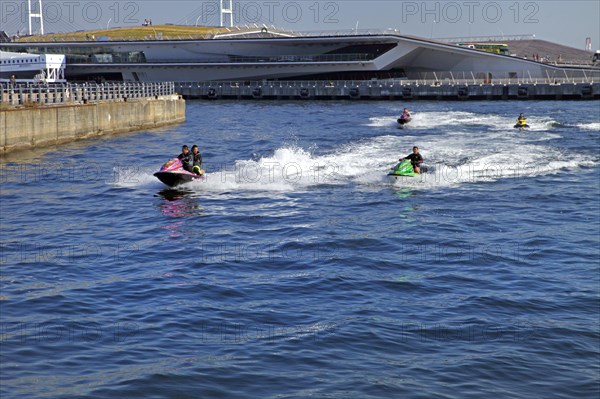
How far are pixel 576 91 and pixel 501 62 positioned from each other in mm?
22900

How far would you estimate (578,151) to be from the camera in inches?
1886

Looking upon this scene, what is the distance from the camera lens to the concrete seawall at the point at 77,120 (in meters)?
42.7

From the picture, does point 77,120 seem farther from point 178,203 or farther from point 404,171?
point 404,171

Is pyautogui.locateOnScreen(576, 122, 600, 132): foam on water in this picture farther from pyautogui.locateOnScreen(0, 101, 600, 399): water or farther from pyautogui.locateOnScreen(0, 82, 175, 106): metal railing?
pyautogui.locateOnScreen(0, 82, 175, 106): metal railing

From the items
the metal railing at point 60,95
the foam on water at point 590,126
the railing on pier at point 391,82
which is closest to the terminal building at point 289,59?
the railing on pier at point 391,82

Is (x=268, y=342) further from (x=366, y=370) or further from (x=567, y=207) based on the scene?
(x=567, y=207)

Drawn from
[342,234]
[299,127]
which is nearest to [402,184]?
[342,234]

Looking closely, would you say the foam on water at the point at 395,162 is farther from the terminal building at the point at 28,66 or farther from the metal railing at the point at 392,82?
the terminal building at the point at 28,66

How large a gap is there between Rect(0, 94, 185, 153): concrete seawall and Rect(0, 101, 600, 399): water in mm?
1618

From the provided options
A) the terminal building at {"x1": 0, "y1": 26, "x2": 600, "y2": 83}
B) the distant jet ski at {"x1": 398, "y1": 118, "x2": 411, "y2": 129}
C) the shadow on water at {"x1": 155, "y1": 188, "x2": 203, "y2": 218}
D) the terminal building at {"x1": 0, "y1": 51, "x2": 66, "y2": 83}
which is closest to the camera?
the shadow on water at {"x1": 155, "y1": 188, "x2": 203, "y2": 218}

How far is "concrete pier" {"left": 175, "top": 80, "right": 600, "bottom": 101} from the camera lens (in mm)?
105875

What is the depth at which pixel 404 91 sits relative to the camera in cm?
10862

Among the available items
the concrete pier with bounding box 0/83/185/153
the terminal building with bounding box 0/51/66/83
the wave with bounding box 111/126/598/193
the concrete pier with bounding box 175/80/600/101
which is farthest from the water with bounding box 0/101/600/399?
the terminal building with bounding box 0/51/66/83

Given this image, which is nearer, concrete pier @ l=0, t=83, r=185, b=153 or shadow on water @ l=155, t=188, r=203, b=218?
shadow on water @ l=155, t=188, r=203, b=218
